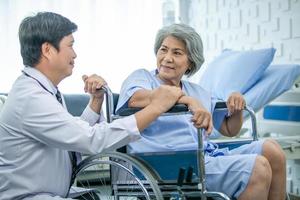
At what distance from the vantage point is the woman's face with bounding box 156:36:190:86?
1898 mm

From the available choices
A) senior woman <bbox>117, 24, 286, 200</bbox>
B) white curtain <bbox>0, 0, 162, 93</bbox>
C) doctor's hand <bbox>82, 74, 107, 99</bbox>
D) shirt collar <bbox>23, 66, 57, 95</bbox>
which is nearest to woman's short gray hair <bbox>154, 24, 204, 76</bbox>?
senior woman <bbox>117, 24, 286, 200</bbox>

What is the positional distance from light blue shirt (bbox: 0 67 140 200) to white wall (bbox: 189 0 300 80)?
181 centimetres

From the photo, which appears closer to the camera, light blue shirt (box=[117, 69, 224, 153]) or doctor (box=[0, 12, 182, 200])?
doctor (box=[0, 12, 182, 200])

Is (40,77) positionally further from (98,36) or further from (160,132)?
(98,36)

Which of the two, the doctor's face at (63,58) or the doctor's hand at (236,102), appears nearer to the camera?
the doctor's face at (63,58)

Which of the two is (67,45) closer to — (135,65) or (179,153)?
(179,153)

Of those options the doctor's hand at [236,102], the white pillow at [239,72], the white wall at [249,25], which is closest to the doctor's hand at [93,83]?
the doctor's hand at [236,102]

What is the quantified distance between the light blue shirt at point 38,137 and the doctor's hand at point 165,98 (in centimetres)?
10

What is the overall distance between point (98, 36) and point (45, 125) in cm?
251

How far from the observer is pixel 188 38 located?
6.18 feet

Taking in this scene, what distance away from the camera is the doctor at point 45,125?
1368 millimetres

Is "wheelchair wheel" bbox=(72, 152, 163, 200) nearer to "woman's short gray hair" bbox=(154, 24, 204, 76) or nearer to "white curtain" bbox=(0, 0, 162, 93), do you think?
"woman's short gray hair" bbox=(154, 24, 204, 76)

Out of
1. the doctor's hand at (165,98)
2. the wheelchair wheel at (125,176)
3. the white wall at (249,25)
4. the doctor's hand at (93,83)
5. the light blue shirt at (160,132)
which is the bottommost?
the wheelchair wheel at (125,176)

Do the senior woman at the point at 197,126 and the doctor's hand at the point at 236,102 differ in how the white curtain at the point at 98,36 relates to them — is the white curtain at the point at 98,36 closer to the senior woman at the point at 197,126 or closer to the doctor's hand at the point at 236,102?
the senior woman at the point at 197,126
